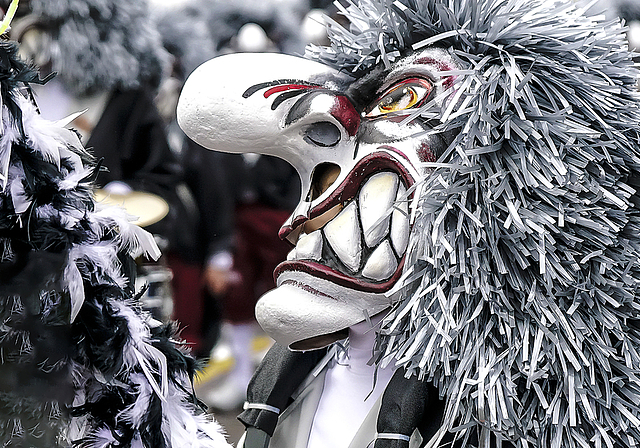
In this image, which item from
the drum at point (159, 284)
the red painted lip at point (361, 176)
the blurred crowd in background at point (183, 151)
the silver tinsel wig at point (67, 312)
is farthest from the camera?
the drum at point (159, 284)

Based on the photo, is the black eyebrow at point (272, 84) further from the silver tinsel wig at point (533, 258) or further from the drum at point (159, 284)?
the drum at point (159, 284)

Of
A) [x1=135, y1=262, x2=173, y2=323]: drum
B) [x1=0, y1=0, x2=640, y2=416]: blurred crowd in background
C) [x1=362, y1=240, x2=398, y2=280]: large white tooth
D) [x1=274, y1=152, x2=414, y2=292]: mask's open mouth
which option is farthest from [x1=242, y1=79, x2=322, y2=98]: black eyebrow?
[x1=135, y1=262, x2=173, y2=323]: drum

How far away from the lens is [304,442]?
108 cm

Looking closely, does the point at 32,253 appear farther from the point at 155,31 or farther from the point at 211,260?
the point at 211,260

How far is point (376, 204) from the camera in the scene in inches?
36.9

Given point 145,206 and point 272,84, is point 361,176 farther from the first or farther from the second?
point 145,206

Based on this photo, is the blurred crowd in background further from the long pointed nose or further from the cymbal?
the long pointed nose

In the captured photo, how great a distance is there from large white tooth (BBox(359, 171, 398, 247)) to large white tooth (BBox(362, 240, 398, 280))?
1 cm

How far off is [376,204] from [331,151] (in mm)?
107

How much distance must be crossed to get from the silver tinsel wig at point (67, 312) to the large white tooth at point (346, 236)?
24 centimetres

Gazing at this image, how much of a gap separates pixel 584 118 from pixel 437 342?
1.01 feet

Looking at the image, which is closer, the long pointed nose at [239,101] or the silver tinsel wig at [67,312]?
the silver tinsel wig at [67,312]

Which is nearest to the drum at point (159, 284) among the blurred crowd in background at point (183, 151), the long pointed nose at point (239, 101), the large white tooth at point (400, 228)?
the blurred crowd in background at point (183, 151)

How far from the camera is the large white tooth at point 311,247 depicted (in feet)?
3.20
